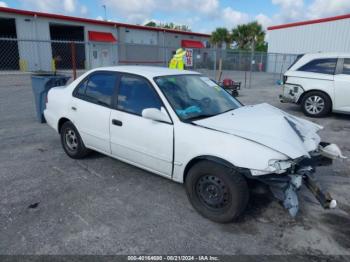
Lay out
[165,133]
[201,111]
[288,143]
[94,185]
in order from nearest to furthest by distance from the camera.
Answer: [288,143]
[165,133]
[201,111]
[94,185]

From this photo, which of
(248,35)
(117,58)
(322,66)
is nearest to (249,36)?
(248,35)

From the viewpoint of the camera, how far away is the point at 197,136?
2.97 metres

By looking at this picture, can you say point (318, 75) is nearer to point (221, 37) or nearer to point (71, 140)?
point (71, 140)

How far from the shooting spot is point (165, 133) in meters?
3.20

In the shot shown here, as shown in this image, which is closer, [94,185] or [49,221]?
[49,221]

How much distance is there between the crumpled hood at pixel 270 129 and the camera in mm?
2764

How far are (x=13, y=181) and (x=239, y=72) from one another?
888 inches

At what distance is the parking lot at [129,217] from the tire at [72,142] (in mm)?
146

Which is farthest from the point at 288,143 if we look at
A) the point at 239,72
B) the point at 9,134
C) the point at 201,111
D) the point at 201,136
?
the point at 239,72

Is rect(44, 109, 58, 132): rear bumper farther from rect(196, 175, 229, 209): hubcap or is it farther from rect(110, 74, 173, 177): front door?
rect(196, 175, 229, 209): hubcap

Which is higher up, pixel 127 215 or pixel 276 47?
pixel 276 47

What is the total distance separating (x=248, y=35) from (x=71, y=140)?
3883cm

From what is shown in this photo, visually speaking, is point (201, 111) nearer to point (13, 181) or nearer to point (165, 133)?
point (165, 133)

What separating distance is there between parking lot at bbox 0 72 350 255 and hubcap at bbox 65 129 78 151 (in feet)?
0.81
